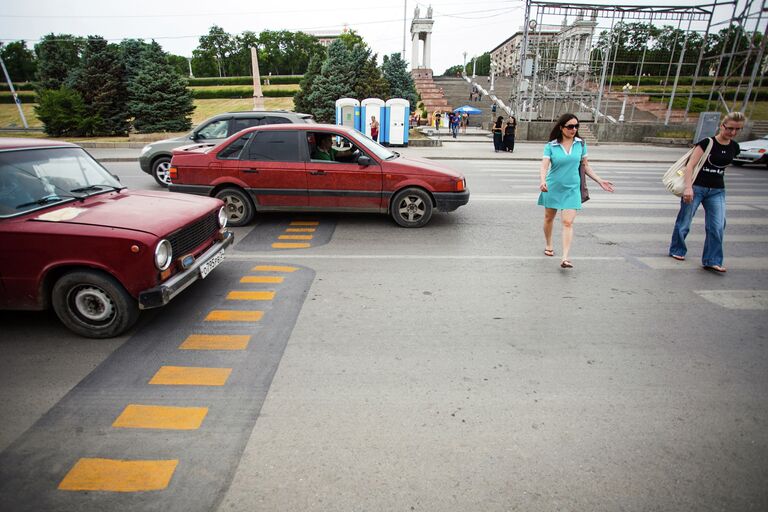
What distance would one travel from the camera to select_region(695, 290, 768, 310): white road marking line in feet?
A: 15.1

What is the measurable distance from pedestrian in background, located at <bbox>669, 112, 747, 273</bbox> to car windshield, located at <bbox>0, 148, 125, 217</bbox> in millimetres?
7058

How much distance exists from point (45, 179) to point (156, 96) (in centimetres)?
2461

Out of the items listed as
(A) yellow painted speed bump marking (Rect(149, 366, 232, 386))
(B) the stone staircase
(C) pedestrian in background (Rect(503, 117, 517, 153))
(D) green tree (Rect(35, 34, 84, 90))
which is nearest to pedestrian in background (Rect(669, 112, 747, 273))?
(A) yellow painted speed bump marking (Rect(149, 366, 232, 386))

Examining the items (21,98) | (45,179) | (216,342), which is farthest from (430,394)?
(21,98)

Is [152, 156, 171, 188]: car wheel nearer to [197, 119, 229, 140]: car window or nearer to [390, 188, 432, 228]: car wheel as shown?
[197, 119, 229, 140]: car window

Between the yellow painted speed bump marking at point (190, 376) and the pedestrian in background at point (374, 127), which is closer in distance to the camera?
the yellow painted speed bump marking at point (190, 376)

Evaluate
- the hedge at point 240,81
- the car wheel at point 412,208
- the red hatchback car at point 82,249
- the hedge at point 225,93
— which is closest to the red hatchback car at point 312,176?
the car wheel at point 412,208

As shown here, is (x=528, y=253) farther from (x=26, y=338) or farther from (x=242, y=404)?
(x=26, y=338)

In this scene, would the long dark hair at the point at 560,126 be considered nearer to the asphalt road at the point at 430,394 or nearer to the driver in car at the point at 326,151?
the asphalt road at the point at 430,394

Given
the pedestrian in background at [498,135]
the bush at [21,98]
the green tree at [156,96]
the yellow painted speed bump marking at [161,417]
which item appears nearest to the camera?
the yellow painted speed bump marking at [161,417]

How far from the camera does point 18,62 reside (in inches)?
3351

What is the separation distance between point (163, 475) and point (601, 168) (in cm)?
1702

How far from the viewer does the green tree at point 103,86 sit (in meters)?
24.9

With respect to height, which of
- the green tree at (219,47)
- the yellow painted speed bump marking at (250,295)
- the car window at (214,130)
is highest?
the green tree at (219,47)
